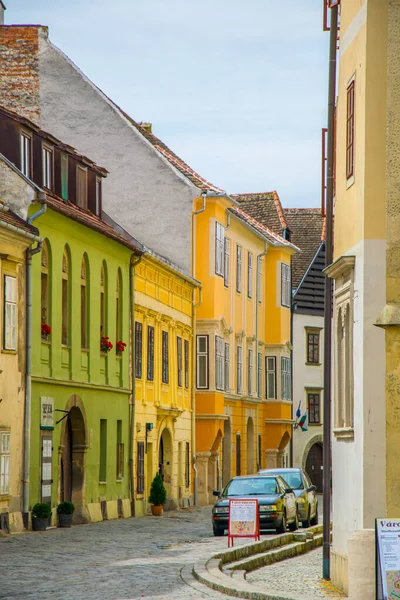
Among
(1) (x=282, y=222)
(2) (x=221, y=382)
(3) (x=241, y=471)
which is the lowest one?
(3) (x=241, y=471)

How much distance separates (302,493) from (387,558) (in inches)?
814

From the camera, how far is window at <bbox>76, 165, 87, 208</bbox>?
36.6m

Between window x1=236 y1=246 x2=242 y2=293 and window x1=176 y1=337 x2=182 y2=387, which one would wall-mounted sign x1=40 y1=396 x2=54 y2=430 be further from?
window x1=236 y1=246 x2=242 y2=293

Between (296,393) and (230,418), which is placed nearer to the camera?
(230,418)

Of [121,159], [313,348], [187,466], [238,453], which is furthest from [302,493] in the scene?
[313,348]

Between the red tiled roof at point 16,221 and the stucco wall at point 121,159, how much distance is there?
15563 millimetres

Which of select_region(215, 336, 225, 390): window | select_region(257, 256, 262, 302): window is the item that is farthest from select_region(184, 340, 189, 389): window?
select_region(257, 256, 262, 302): window

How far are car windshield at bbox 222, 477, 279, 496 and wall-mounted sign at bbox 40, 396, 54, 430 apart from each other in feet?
14.3

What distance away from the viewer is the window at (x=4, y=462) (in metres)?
28.3

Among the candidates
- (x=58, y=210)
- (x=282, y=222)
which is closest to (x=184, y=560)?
(x=58, y=210)

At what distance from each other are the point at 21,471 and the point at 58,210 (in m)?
6.06

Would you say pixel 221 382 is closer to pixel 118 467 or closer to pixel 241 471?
pixel 241 471

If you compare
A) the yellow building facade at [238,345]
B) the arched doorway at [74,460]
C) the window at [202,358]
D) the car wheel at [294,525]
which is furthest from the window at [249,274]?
the car wheel at [294,525]

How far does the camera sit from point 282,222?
64.6m
